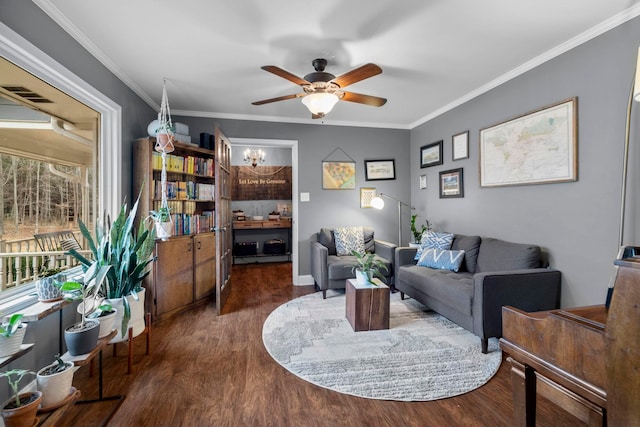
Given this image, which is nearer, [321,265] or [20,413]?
[20,413]

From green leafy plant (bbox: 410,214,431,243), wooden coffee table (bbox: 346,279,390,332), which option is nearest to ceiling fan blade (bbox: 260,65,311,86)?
wooden coffee table (bbox: 346,279,390,332)

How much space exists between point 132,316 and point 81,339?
528 millimetres

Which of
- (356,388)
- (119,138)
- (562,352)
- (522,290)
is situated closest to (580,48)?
(522,290)

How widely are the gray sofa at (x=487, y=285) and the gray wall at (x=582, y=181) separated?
180mm

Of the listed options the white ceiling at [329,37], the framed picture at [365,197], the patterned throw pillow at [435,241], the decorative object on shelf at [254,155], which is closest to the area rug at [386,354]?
A: the patterned throw pillow at [435,241]

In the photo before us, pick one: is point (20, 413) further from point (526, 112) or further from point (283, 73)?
point (526, 112)

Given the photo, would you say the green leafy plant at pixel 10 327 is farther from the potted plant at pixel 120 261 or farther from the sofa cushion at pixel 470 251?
the sofa cushion at pixel 470 251

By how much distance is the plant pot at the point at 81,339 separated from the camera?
60.9 inches

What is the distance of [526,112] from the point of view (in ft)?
8.89

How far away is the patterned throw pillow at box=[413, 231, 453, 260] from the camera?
133 inches

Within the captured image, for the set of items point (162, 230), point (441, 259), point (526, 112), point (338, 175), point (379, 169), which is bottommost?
point (441, 259)

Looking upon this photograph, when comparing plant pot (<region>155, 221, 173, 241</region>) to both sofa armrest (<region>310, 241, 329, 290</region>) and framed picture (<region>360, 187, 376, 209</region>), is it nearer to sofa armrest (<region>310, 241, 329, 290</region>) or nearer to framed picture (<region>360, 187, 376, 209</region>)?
sofa armrest (<region>310, 241, 329, 290</region>)

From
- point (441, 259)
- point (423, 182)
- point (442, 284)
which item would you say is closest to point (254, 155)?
point (423, 182)

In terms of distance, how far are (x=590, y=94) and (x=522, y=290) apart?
1.58 meters
